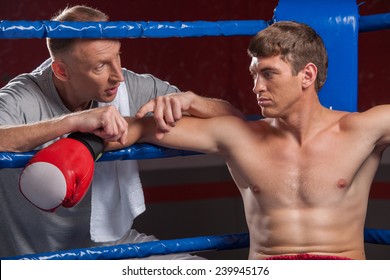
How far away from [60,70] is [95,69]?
0.11 metres

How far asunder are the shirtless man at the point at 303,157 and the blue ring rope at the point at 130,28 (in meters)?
0.10

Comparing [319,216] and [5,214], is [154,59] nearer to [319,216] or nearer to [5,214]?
[5,214]

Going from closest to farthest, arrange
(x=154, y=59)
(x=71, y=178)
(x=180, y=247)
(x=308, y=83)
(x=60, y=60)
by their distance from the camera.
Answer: (x=71, y=178), (x=308, y=83), (x=180, y=247), (x=60, y=60), (x=154, y=59)

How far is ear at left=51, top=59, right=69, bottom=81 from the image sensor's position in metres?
1.77

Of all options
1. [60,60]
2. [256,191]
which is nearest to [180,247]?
[256,191]

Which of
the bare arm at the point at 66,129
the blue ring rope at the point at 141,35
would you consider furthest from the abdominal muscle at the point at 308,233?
the bare arm at the point at 66,129

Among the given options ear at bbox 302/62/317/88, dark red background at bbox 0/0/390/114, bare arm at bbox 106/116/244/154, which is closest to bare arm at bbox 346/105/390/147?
ear at bbox 302/62/317/88

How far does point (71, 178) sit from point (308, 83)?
0.49 m

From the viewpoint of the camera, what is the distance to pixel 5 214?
1906 mm

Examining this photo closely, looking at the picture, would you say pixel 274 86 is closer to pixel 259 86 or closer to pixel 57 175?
pixel 259 86

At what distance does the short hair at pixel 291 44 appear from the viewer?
1.45 meters

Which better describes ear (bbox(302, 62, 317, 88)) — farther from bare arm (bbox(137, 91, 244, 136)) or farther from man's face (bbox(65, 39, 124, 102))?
man's face (bbox(65, 39, 124, 102))

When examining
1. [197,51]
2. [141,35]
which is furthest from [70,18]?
[197,51]

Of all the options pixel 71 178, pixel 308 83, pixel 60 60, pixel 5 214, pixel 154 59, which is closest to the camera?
pixel 71 178
